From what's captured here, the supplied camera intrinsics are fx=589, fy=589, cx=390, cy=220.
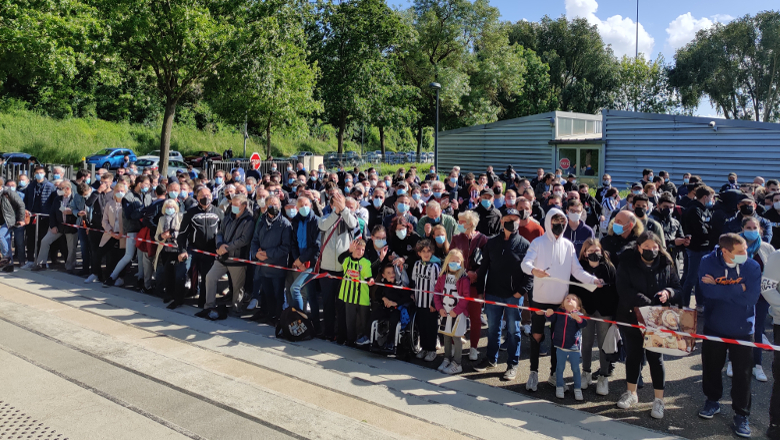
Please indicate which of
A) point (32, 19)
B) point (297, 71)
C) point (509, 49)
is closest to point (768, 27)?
point (509, 49)

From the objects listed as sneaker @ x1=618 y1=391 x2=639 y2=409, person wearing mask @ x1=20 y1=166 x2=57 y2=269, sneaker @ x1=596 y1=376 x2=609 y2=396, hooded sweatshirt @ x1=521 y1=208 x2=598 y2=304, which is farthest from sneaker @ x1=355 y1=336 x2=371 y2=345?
person wearing mask @ x1=20 y1=166 x2=57 y2=269

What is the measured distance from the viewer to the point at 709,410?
5629mm

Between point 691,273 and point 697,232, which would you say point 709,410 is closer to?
point 691,273

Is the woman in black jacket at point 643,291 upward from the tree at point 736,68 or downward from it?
downward

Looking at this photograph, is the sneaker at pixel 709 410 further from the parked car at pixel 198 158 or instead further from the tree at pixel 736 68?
the tree at pixel 736 68

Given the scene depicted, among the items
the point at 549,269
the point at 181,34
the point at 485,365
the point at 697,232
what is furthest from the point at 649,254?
→ the point at 181,34

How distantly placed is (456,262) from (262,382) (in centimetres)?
252

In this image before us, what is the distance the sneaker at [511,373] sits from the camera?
6.57 metres

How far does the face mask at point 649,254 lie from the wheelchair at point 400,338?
9.20 feet

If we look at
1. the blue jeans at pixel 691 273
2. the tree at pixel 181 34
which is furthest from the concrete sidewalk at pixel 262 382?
the tree at pixel 181 34

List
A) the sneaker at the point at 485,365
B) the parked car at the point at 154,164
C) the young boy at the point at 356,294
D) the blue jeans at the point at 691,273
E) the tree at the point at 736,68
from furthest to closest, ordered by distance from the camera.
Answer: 1. the tree at the point at 736,68
2. the parked car at the point at 154,164
3. the blue jeans at the point at 691,273
4. the young boy at the point at 356,294
5. the sneaker at the point at 485,365

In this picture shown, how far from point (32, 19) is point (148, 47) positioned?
4749mm

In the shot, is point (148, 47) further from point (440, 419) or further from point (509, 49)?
point (509, 49)

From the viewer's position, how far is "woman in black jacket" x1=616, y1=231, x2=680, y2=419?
5.68 metres
